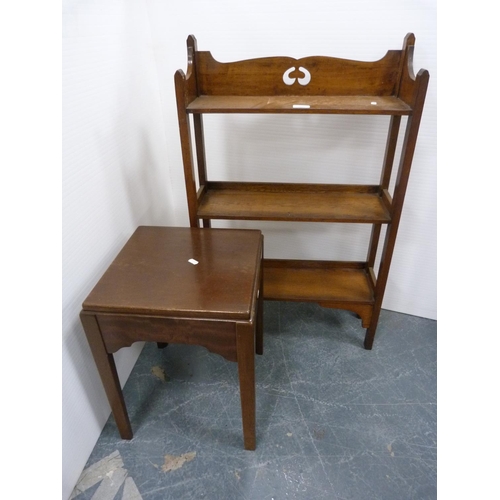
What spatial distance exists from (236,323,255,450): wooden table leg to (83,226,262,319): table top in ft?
0.14

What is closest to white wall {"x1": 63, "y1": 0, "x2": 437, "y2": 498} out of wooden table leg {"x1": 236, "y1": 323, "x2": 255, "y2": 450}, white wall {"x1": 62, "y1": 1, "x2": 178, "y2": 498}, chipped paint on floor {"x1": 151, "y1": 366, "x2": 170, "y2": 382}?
white wall {"x1": 62, "y1": 1, "x2": 178, "y2": 498}

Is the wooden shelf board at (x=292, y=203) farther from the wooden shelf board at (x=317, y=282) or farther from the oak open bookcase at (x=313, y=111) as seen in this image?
the wooden shelf board at (x=317, y=282)

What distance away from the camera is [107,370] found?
1.06m

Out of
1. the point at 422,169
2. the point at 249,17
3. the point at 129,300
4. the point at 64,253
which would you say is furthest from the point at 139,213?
the point at 422,169

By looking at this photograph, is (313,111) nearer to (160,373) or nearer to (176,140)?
(176,140)

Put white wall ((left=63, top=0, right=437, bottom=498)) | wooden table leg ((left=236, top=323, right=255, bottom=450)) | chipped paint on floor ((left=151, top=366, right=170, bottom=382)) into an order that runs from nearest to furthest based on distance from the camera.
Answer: wooden table leg ((left=236, top=323, right=255, bottom=450)) → white wall ((left=63, top=0, right=437, bottom=498)) → chipped paint on floor ((left=151, top=366, right=170, bottom=382))

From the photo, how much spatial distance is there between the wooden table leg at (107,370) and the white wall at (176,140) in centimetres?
9

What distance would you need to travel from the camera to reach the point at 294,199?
1405 mm

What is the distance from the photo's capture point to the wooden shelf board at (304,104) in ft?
3.55

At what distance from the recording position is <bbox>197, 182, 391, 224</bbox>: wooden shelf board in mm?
1290

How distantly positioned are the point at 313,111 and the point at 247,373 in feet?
2.60

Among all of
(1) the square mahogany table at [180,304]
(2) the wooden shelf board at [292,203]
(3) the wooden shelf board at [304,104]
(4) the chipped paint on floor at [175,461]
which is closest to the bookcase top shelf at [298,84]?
(3) the wooden shelf board at [304,104]

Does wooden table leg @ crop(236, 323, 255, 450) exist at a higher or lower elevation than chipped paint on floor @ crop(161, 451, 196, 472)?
higher

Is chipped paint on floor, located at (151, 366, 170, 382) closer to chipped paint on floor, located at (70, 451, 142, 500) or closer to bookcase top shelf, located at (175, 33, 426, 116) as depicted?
chipped paint on floor, located at (70, 451, 142, 500)
